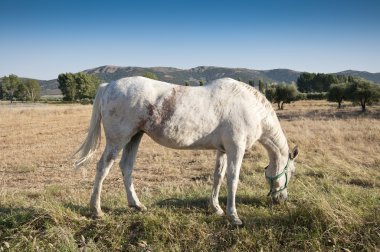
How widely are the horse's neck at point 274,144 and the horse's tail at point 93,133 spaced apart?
290cm

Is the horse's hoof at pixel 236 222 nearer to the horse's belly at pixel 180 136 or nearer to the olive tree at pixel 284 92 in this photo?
the horse's belly at pixel 180 136

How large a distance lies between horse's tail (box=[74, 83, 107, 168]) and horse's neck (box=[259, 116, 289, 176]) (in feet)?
9.52

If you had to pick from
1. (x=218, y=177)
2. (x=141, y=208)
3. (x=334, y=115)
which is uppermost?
(x=218, y=177)

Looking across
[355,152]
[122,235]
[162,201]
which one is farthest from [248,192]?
[355,152]

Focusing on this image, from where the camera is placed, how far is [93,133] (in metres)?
5.74

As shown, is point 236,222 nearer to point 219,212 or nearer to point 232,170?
point 219,212

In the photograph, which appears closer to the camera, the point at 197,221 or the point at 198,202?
the point at 197,221

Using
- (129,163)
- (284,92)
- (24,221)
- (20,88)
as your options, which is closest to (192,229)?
(129,163)

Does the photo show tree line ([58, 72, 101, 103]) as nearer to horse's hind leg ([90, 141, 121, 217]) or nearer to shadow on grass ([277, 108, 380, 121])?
shadow on grass ([277, 108, 380, 121])

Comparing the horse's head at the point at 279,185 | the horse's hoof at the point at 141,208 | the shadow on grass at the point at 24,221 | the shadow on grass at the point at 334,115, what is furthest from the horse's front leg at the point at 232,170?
the shadow on grass at the point at 334,115

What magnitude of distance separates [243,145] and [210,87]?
1.14 metres

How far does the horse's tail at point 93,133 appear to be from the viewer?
18.4 ft

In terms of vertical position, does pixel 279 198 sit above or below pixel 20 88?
below

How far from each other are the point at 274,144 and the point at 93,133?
10.7ft
